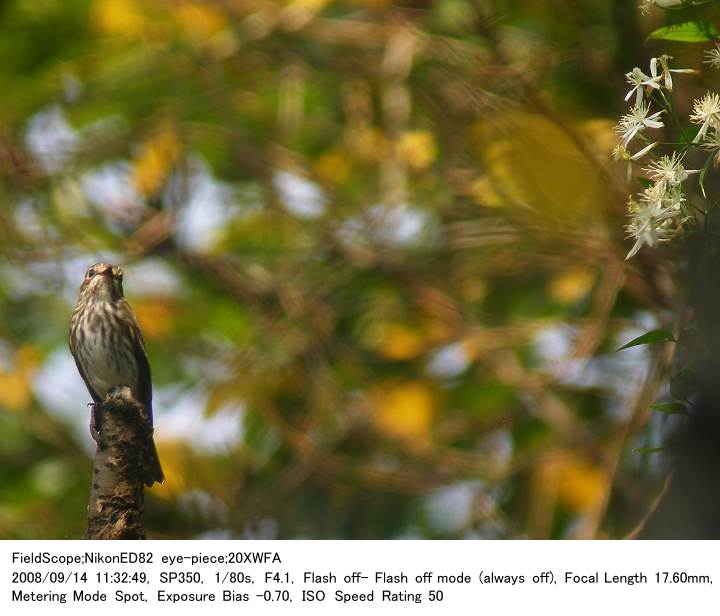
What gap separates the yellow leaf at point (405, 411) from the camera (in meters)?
1.70

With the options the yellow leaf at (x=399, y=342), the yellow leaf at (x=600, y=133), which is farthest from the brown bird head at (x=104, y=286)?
the yellow leaf at (x=600, y=133)

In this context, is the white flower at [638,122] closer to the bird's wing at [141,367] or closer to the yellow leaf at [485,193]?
the bird's wing at [141,367]

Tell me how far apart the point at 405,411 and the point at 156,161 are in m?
0.67

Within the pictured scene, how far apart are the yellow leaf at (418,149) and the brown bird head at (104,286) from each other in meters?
0.68

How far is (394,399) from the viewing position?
5.71 ft

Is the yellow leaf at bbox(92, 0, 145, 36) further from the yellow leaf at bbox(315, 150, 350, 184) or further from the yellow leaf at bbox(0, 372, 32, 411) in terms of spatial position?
the yellow leaf at bbox(0, 372, 32, 411)

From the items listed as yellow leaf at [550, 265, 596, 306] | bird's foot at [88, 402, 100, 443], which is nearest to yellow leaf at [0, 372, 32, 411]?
bird's foot at [88, 402, 100, 443]

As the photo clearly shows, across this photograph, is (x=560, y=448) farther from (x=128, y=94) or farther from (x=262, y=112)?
(x=128, y=94)

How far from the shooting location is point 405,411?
1.72 metres

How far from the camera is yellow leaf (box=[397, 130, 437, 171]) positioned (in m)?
1.83

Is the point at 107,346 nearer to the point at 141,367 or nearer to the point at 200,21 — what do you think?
the point at 141,367

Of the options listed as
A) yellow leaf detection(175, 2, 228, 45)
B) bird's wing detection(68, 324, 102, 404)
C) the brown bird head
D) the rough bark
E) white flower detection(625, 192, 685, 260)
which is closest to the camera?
white flower detection(625, 192, 685, 260)

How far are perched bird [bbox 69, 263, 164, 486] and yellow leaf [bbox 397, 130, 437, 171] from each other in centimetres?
72
